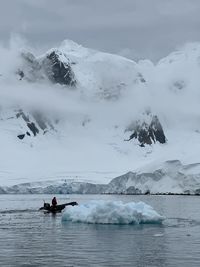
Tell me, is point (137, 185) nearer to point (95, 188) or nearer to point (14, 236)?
point (95, 188)

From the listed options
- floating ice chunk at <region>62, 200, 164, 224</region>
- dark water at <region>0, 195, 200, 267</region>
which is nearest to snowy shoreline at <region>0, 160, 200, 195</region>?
floating ice chunk at <region>62, 200, 164, 224</region>

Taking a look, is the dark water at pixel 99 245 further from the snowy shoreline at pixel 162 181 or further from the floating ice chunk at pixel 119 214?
the snowy shoreline at pixel 162 181

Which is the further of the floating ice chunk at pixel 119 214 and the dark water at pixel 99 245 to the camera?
the floating ice chunk at pixel 119 214

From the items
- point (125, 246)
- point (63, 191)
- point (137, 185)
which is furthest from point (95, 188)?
point (125, 246)

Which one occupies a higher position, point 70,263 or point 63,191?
point 63,191

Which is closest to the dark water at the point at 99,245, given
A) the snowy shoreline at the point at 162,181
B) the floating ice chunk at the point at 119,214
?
the floating ice chunk at the point at 119,214

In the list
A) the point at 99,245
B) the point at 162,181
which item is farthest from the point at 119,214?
the point at 162,181

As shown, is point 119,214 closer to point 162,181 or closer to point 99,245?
point 99,245

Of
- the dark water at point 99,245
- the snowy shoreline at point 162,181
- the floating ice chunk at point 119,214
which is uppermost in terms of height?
the snowy shoreline at point 162,181

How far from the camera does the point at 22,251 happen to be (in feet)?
105

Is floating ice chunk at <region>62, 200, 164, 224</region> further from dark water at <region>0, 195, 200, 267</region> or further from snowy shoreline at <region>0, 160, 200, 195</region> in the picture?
snowy shoreline at <region>0, 160, 200, 195</region>

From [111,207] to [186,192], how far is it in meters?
103

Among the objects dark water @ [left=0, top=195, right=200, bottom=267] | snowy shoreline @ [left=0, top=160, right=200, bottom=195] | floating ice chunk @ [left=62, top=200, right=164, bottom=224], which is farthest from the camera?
snowy shoreline @ [left=0, top=160, right=200, bottom=195]

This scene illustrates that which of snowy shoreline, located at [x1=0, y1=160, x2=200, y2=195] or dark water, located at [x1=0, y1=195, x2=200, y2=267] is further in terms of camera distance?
snowy shoreline, located at [x1=0, y1=160, x2=200, y2=195]
